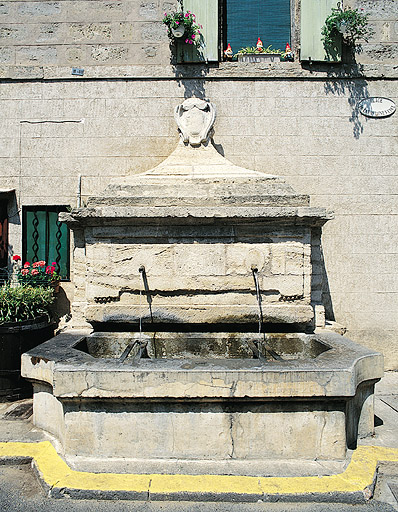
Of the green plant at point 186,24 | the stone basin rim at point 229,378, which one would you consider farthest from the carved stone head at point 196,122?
the stone basin rim at point 229,378

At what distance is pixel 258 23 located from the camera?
681 centimetres

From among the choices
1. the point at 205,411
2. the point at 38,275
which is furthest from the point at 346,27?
the point at 205,411

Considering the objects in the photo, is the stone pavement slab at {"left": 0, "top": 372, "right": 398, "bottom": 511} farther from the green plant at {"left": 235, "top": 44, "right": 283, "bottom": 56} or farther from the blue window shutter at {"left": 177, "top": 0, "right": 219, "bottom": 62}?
the green plant at {"left": 235, "top": 44, "right": 283, "bottom": 56}

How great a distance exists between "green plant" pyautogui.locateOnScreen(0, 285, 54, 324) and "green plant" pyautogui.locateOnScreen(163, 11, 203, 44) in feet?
13.3

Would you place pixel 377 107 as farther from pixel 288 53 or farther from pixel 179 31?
pixel 179 31

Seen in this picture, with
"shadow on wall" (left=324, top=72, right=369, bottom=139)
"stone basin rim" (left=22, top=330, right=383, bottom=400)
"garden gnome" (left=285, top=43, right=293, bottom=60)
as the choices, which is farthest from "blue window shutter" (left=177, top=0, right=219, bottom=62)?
"stone basin rim" (left=22, top=330, right=383, bottom=400)

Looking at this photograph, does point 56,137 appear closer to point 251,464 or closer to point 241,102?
point 241,102

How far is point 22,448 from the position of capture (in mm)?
3359

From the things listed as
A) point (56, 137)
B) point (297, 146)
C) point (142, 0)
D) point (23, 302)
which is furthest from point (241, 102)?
point (23, 302)

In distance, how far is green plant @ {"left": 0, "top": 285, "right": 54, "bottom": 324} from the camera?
4727 millimetres

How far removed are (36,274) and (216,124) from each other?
3.29 m

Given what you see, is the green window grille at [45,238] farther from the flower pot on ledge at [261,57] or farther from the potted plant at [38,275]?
the flower pot on ledge at [261,57]

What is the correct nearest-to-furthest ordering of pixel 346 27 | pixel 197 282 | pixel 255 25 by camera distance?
pixel 197 282
pixel 346 27
pixel 255 25

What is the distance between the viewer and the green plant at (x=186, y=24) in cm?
604
